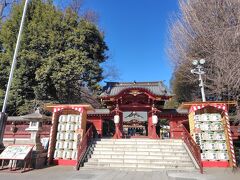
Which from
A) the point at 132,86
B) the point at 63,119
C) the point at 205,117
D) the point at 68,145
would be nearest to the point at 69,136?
the point at 68,145

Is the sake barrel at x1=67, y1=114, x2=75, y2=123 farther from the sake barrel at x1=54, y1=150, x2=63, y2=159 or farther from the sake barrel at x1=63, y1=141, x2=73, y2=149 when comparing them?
the sake barrel at x1=54, y1=150, x2=63, y2=159

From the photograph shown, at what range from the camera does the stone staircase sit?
→ 9961 mm

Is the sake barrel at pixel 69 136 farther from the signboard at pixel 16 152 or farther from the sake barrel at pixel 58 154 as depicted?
the signboard at pixel 16 152

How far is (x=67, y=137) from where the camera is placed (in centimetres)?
1131

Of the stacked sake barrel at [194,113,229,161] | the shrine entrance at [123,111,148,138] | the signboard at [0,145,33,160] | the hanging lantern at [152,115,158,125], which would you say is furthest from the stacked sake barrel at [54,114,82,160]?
the shrine entrance at [123,111,148,138]

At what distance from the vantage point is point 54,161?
11.0 m

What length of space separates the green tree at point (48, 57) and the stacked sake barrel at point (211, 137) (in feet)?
37.0

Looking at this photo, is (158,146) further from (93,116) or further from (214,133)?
(93,116)

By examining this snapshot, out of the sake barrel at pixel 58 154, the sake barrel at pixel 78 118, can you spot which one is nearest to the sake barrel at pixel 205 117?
the sake barrel at pixel 78 118

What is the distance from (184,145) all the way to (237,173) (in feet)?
11.7

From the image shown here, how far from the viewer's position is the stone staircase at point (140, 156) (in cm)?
996

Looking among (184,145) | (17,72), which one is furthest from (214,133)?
(17,72)

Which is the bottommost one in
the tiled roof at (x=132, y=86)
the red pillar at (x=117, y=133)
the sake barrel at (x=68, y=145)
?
the sake barrel at (x=68, y=145)

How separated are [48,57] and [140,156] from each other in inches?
490
